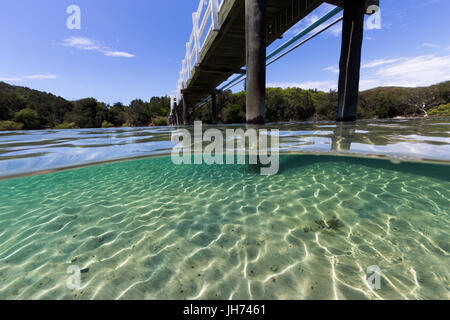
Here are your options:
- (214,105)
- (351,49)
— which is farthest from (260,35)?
(214,105)

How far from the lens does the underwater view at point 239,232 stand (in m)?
1.75

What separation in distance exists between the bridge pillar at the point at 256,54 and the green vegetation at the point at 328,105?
4983 centimetres

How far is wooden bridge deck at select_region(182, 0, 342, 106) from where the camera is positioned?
292 inches

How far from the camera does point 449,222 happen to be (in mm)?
2689

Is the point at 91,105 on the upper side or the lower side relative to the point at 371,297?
upper

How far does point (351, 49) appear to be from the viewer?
670 centimetres

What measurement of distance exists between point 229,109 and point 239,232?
2163 inches

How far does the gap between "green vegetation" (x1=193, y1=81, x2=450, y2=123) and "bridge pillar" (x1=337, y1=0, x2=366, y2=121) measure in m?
47.2

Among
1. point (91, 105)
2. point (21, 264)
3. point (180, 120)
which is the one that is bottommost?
point (21, 264)

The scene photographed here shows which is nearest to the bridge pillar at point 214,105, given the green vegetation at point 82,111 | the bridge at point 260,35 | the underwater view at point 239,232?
the bridge at point 260,35

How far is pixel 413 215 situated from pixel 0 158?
31.8 ft

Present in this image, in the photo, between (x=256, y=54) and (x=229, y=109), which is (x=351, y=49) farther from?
(x=229, y=109)

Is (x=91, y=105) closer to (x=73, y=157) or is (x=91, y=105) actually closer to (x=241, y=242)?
(x=73, y=157)

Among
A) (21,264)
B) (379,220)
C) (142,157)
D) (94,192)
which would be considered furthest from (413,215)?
(142,157)
